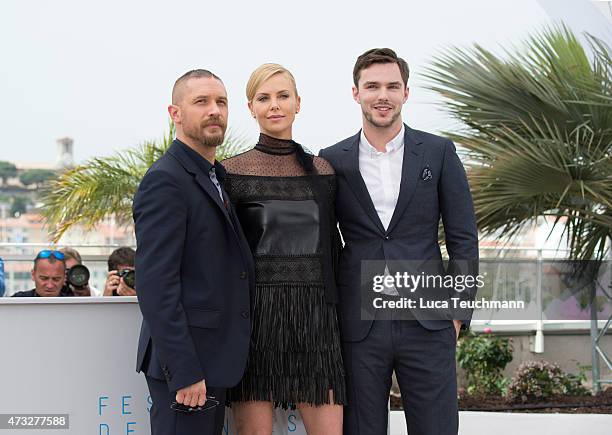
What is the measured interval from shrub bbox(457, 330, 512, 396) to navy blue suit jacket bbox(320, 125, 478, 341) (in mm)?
5038

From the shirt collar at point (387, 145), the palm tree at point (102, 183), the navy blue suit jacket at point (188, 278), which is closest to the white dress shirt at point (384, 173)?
the shirt collar at point (387, 145)

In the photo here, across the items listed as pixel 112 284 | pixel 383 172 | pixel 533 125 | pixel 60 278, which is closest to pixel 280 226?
pixel 383 172

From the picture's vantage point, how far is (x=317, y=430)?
3047 millimetres

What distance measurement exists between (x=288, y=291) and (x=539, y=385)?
16.9 ft

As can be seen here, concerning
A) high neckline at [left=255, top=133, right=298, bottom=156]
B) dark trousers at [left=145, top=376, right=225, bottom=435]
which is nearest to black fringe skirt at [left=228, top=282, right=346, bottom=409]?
dark trousers at [left=145, top=376, right=225, bottom=435]

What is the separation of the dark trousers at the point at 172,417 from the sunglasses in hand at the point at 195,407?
1 cm

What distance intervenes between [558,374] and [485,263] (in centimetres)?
186

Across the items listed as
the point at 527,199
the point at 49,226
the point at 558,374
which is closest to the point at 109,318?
the point at 527,199

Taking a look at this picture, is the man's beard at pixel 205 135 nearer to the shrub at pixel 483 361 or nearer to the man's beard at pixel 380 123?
the man's beard at pixel 380 123

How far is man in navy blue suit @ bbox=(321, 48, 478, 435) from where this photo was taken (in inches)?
122

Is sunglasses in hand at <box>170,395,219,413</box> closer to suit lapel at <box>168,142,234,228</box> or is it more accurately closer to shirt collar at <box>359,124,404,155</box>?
suit lapel at <box>168,142,234,228</box>

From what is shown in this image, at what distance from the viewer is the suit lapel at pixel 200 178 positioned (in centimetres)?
277

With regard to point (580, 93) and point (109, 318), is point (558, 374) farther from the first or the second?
point (109, 318)

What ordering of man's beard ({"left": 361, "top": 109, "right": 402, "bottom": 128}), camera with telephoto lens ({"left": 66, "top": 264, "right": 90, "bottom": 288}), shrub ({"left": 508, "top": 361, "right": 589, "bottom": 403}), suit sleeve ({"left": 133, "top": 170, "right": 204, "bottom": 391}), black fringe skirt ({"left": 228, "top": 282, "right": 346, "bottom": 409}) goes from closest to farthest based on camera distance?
suit sleeve ({"left": 133, "top": 170, "right": 204, "bottom": 391})
black fringe skirt ({"left": 228, "top": 282, "right": 346, "bottom": 409})
man's beard ({"left": 361, "top": 109, "right": 402, "bottom": 128})
camera with telephoto lens ({"left": 66, "top": 264, "right": 90, "bottom": 288})
shrub ({"left": 508, "top": 361, "right": 589, "bottom": 403})
